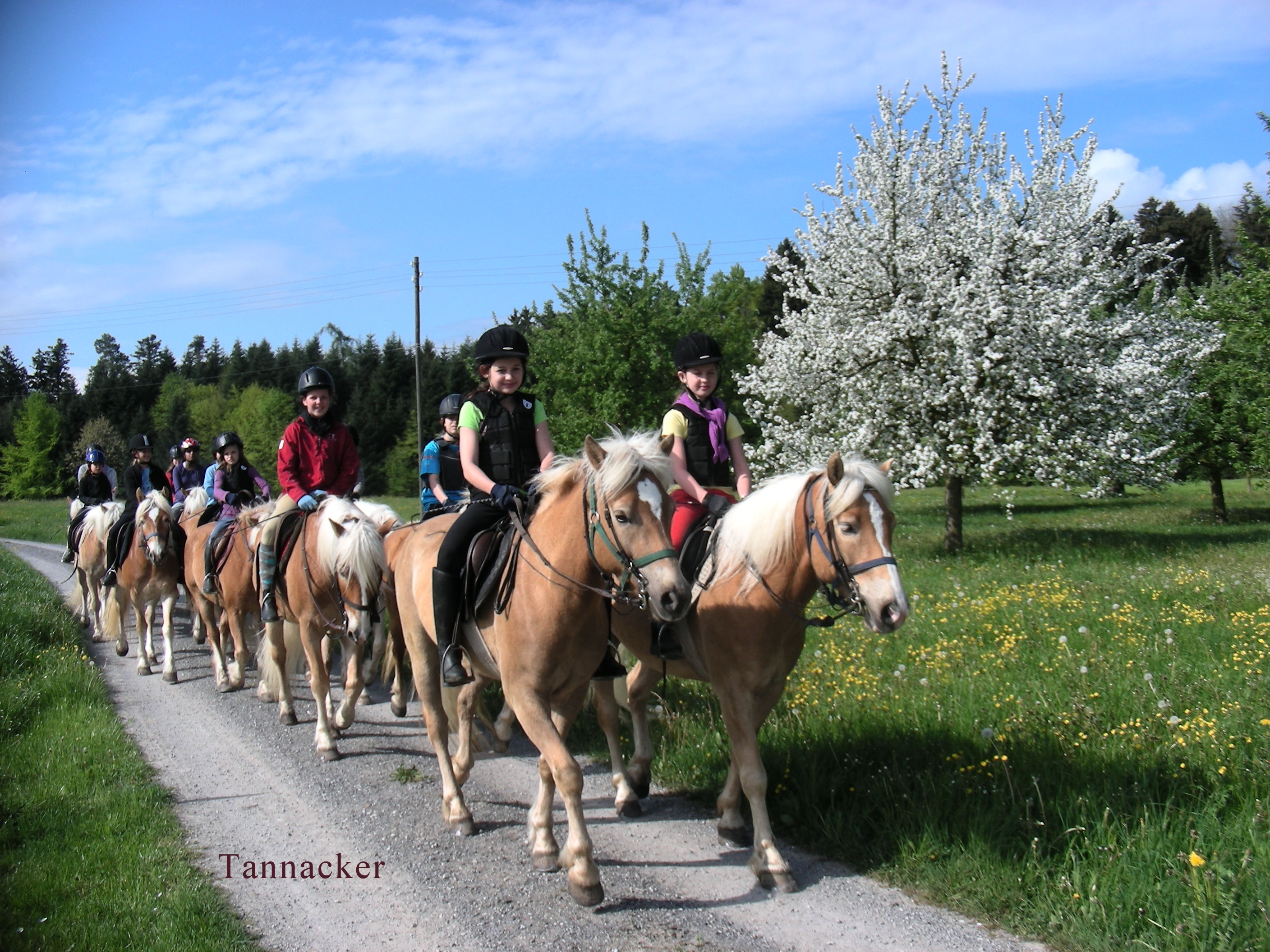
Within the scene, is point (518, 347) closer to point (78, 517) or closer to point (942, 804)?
point (942, 804)

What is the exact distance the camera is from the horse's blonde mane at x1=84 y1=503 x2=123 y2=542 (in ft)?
41.3

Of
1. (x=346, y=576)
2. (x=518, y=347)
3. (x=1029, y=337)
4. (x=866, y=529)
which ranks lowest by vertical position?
(x=346, y=576)

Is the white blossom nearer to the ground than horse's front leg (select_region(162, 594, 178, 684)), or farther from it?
farther from it

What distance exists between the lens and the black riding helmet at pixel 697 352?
599cm

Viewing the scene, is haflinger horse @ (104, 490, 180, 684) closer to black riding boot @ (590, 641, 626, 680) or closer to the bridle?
black riding boot @ (590, 641, 626, 680)

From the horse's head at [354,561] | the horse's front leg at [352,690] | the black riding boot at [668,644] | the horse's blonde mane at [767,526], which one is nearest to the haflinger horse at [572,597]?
the black riding boot at [668,644]

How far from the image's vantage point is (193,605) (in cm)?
1248

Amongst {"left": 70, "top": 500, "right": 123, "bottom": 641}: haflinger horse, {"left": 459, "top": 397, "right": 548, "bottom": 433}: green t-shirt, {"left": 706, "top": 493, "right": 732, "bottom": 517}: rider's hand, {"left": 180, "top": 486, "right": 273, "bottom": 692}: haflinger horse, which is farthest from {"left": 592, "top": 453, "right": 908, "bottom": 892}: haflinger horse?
{"left": 70, "top": 500, "right": 123, "bottom": 641}: haflinger horse

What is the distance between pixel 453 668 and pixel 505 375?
1.89 meters

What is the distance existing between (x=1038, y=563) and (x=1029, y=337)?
476 cm

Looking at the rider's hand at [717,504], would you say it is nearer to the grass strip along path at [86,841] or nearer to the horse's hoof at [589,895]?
the horse's hoof at [589,895]

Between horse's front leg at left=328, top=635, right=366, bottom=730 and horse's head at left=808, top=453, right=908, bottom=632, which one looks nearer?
horse's head at left=808, top=453, right=908, bottom=632

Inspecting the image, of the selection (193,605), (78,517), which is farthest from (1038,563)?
(78,517)

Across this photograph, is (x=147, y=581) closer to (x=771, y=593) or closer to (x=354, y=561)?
(x=354, y=561)
